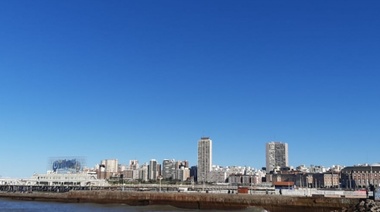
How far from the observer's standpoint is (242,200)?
155 feet

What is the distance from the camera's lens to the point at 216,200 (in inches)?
1911

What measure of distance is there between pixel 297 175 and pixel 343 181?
75.3 feet

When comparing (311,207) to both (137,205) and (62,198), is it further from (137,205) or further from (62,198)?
(62,198)

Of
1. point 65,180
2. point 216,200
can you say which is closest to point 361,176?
point 65,180

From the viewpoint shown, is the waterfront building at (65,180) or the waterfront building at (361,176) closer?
the waterfront building at (65,180)

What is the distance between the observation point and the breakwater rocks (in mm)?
41938

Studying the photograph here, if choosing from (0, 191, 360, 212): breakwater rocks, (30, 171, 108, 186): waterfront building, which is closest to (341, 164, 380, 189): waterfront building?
(30, 171, 108, 186): waterfront building

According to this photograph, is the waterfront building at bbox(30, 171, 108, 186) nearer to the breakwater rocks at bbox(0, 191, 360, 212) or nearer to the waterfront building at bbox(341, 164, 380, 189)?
the breakwater rocks at bbox(0, 191, 360, 212)

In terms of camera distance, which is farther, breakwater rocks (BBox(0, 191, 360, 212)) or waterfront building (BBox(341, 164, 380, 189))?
waterfront building (BBox(341, 164, 380, 189))

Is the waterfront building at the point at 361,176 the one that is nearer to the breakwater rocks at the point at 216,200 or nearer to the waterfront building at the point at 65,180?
the waterfront building at the point at 65,180

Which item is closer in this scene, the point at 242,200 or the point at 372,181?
the point at 242,200

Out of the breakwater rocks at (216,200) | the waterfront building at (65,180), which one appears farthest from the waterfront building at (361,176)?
the breakwater rocks at (216,200)

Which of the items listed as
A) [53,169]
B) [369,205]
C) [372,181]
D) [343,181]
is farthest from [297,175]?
[369,205]

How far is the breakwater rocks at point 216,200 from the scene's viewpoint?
138 ft
